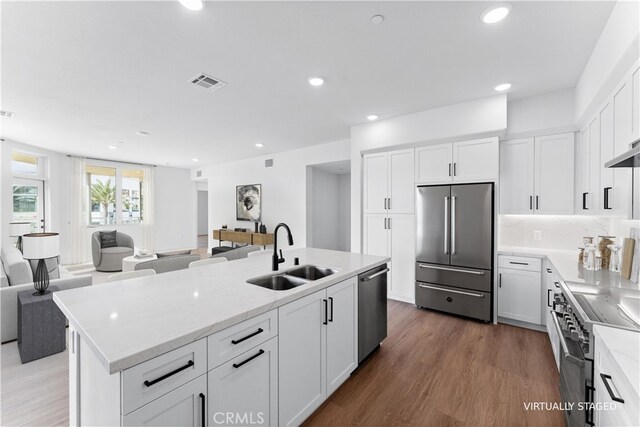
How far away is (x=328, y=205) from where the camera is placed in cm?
707

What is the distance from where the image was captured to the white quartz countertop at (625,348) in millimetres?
916

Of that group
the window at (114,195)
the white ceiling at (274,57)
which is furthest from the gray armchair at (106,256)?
the white ceiling at (274,57)

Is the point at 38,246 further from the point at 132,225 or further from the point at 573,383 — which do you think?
the point at 132,225

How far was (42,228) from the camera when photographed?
6316mm

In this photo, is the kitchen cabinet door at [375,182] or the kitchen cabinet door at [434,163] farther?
the kitchen cabinet door at [375,182]

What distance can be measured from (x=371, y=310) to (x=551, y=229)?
276 centimetres

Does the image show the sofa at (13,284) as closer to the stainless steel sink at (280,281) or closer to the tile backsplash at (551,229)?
the stainless steel sink at (280,281)

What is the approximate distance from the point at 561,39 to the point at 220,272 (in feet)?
11.1

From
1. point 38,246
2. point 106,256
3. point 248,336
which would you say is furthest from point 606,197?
point 106,256

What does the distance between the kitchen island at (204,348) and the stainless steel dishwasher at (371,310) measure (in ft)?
0.75

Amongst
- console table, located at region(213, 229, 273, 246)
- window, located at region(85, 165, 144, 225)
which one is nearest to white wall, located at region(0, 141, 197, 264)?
window, located at region(85, 165, 144, 225)

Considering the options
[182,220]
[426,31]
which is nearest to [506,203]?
[426,31]

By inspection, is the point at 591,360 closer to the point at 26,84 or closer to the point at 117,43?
the point at 117,43

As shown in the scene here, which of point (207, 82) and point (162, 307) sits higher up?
point (207, 82)
